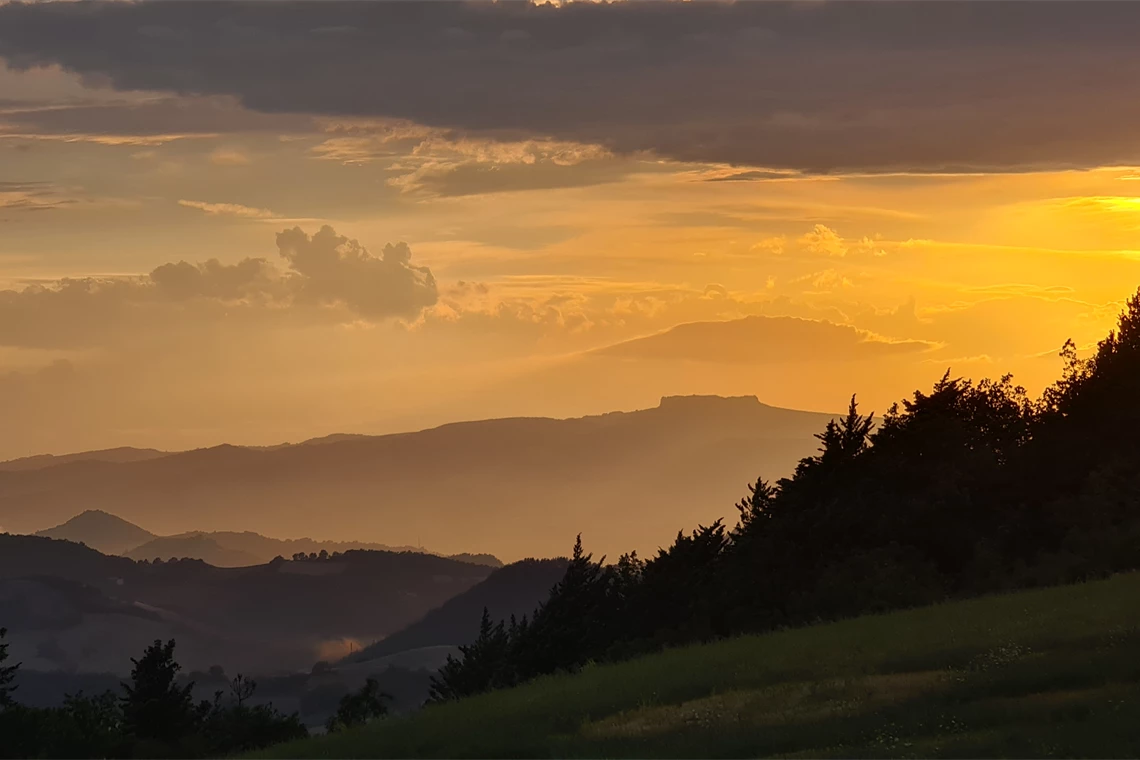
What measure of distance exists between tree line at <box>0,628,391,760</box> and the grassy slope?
16.2 ft

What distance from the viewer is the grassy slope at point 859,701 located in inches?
939

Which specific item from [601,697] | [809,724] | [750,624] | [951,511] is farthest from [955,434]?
[809,724]

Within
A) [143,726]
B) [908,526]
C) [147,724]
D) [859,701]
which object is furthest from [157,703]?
[859,701]

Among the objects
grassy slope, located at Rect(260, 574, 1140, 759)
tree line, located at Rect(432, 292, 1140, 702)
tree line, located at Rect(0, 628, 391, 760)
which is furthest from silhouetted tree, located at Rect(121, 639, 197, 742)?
grassy slope, located at Rect(260, 574, 1140, 759)

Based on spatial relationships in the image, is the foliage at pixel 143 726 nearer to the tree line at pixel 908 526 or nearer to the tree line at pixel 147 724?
the tree line at pixel 147 724

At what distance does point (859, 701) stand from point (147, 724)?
134ft

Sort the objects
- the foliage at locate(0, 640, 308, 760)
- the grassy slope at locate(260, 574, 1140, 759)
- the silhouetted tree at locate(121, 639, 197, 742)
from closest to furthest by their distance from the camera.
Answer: the grassy slope at locate(260, 574, 1140, 759) → the foliage at locate(0, 640, 308, 760) → the silhouetted tree at locate(121, 639, 197, 742)

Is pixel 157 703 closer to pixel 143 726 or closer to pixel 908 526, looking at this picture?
pixel 143 726

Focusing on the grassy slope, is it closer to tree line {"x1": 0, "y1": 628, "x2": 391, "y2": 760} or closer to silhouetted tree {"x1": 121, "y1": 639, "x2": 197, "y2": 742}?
tree line {"x1": 0, "y1": 628, "x2": 391, "y2": 760}

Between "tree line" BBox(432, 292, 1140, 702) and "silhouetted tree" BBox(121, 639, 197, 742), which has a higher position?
"tree line" BBox(432, 292, 1140, 702)

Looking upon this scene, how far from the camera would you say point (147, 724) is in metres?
59.7

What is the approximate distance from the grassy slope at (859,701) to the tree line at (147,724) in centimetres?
493

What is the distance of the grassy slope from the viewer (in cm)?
2386

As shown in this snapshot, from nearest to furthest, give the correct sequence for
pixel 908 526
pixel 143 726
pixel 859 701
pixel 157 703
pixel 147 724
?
pixel 859 701, pixel 143 726, pixel 147 724, pixel 157 703, pixel 908 526
